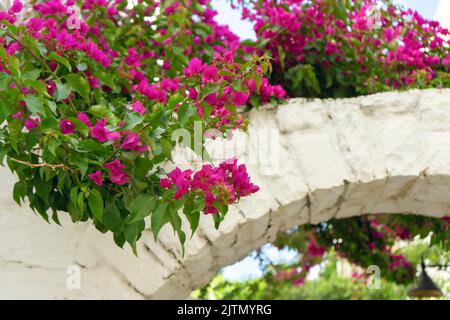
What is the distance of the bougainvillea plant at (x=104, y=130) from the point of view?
140 centimetres

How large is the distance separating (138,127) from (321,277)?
16.6ft

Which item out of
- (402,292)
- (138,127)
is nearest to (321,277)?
(402,292)

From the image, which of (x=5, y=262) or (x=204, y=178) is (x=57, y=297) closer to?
(x=5, y=262)

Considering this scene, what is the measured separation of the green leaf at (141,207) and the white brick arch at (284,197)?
1.39ft

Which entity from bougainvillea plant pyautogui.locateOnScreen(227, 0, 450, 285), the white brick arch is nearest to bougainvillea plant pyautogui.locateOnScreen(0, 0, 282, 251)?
the white brick arch

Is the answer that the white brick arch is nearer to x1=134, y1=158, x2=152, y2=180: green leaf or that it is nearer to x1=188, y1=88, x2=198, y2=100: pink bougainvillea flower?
x1=134, y1=158, x2=152, y2=180: green leaf

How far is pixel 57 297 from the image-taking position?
1.85 meters

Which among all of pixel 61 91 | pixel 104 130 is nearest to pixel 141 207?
pixel 104 130

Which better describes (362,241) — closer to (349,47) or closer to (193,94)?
(349,47)

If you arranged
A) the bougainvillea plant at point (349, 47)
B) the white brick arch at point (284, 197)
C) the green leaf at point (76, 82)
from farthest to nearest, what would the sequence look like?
1. the bougainvillea plant at point (349, 47)
2. the white brick arch at point (284, 197)
3. the green leaf at point (76, 82)

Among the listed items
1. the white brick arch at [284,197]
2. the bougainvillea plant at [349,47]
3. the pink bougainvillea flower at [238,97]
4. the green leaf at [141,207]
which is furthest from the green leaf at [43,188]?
the bougainvillea plant at [349,47]

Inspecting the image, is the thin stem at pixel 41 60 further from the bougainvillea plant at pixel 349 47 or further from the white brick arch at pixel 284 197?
the bougainvillea plant at pixel 349 47

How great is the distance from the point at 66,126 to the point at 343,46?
1135 mm

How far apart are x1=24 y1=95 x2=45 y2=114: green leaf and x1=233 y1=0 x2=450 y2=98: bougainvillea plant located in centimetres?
97
